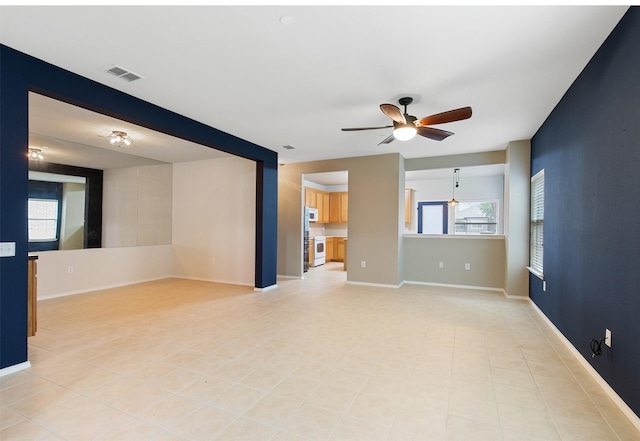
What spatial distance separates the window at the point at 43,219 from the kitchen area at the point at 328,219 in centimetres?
544

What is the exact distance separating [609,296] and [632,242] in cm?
53

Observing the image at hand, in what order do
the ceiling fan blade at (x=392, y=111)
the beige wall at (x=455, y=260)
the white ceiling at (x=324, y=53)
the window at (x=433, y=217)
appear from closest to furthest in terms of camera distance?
the white ceiling at (x=324, y=53) → the ceiling fan blade at (x=392, y=111) → the beige wall at (x=455, y=260) → the window at (x=433, y=217)

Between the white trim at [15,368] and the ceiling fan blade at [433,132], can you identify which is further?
the ceiling fan blade at [433,132]

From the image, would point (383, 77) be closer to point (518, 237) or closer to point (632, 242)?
point (632, 242)

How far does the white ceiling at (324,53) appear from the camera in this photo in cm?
200

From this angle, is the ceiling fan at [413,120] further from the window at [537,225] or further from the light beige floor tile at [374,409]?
the light beige floor tile at [374,409]

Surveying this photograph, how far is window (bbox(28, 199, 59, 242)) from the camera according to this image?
487cm

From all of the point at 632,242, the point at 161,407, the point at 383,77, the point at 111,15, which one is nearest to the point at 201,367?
the point at 161,407

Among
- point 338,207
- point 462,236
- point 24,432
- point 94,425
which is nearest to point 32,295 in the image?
point 24,432

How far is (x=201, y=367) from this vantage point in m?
2.59

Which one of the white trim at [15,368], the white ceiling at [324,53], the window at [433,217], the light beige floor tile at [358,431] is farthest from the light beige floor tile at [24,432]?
the window at [433,217]

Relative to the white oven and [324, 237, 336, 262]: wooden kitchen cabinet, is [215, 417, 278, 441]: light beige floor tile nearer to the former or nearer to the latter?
the white oven

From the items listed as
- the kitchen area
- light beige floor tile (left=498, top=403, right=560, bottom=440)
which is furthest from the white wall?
light beige floor tile (left=498, top=403, right=560, bottom=440)

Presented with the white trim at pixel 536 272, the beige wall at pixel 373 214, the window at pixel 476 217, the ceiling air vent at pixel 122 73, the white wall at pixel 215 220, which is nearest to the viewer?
the ceiling air vent at pixel 122 73
